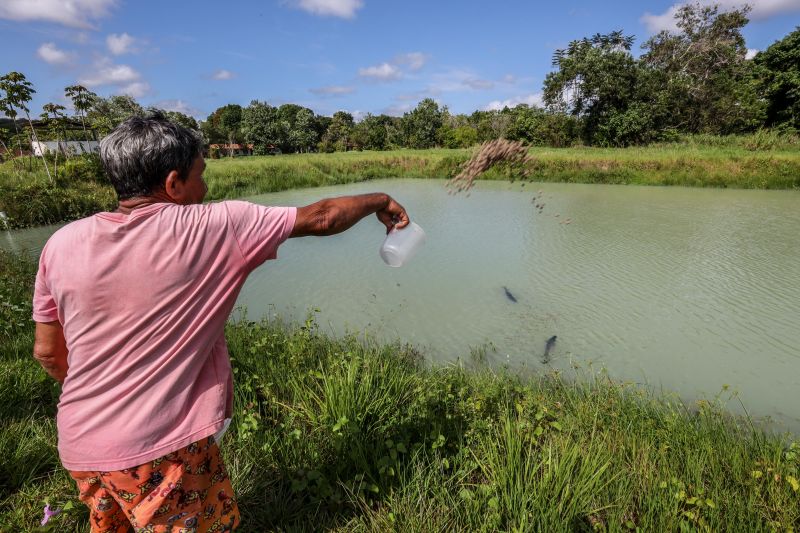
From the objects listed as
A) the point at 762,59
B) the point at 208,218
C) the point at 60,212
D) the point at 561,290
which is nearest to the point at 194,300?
the point at 208,218

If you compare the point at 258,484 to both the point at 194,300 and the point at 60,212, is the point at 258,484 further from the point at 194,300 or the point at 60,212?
the point at 60,212

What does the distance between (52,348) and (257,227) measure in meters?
0.70

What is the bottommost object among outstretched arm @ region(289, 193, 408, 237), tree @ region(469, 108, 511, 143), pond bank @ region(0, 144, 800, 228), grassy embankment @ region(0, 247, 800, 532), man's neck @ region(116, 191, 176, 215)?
grassy embankment @ region(0, 247, 800, 532)

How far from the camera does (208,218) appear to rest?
0.97 m

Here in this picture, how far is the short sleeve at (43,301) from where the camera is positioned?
1004mm

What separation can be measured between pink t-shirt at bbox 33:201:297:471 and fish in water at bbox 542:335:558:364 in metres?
3.36

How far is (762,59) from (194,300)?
32419 mm

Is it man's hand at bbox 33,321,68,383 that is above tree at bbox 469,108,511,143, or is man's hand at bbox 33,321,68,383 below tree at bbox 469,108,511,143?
below

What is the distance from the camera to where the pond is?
375 cm

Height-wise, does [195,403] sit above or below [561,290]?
above

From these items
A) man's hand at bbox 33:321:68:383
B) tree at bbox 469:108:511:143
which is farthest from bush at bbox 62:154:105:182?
tree at bbox 469:108:511:143

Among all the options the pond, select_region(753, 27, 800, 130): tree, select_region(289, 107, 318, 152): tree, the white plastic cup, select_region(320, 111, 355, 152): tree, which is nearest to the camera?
the white plastic cup

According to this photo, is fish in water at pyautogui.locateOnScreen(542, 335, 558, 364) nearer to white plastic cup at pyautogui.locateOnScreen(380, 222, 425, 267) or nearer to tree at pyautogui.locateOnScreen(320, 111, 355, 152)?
white plastic cup at pyautogui.locateOnScreen(380, 222, 425, 267)

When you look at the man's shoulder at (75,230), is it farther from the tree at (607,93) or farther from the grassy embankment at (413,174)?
the tree at (607,93)
